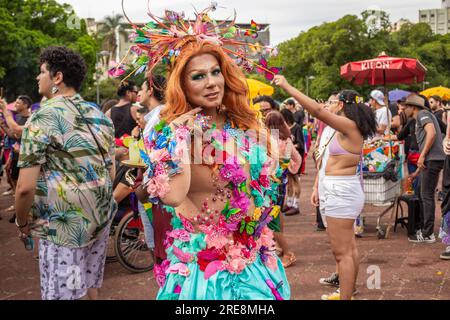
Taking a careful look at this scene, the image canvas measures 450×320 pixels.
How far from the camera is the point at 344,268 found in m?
4.31

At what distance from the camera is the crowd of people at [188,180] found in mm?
2363

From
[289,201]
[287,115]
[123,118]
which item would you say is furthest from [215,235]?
[289,201]

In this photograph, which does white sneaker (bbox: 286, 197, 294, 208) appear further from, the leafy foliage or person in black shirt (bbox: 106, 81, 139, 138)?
the leafy foliage

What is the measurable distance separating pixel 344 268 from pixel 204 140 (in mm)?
2336

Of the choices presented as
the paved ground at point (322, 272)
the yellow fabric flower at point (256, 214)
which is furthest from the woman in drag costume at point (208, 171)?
the paved ground at point (322, 272)

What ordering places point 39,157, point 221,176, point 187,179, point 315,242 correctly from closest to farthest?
1. point 187,179
2. point 221,176
3. point 39,157
4. point 315,242

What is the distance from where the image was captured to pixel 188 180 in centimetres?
227

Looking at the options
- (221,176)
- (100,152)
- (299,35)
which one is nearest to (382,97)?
(100,152)

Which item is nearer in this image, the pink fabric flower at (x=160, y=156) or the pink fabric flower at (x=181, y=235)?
the pink fabric flower at (x=160, y=156)

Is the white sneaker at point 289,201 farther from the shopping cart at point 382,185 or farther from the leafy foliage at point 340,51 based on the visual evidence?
the leafy foliage at point 340,51

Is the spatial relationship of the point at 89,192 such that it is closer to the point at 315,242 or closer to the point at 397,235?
the point at 315,242

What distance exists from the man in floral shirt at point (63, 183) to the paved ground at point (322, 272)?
1.74 m

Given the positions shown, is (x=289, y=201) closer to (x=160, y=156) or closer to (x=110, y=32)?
(x=160, y=156)

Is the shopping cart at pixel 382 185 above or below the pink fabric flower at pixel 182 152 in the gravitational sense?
below
